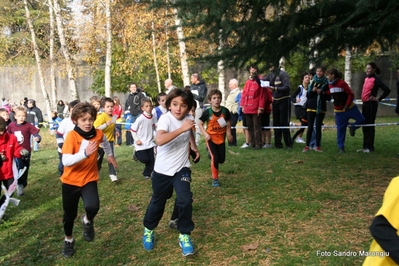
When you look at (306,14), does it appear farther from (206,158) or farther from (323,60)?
(206,158)

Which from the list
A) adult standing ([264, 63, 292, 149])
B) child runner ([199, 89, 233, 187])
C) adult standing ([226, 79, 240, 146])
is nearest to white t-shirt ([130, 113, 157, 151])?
child runner ([199, 89, 233, 187])

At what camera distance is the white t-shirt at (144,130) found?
798 centimetres

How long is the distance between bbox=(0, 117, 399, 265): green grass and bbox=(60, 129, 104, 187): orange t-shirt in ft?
3.07

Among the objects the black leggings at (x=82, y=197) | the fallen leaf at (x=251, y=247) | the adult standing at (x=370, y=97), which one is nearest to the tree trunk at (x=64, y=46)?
the adult standing at (x=370, y=97)

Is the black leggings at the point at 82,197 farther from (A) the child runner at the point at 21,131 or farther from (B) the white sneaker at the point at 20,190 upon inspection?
(B) the white sneaker at the point at 20,190

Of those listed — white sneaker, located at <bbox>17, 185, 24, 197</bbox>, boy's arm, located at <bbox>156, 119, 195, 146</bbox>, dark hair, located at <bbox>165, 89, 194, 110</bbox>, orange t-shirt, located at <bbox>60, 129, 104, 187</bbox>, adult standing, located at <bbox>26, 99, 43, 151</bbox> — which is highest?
dark hair, located at <bbox>165, 89, 194, 110</bbox>

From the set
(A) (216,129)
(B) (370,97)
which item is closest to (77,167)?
(A) (216,129)

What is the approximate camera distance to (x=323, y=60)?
605 cm

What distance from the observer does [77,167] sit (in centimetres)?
483

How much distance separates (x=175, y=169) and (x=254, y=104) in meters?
6.61

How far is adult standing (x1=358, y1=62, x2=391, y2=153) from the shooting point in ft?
32.0

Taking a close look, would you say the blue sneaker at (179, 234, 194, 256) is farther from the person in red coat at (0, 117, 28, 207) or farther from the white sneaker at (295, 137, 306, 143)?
the white sneaker at (295, 137, 306, 143)

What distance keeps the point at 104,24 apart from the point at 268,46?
50.4 ft

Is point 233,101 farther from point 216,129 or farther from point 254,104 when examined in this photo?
point 216,129
